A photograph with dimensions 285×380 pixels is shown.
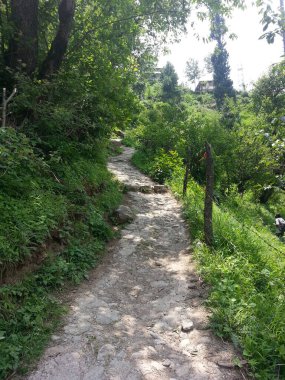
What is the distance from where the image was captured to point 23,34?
6.25 m

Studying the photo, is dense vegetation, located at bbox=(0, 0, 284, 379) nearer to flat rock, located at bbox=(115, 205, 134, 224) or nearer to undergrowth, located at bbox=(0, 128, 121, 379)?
undergrowth, located at bbox=(0, 128, 121, 379)

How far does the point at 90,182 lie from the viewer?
6926mm

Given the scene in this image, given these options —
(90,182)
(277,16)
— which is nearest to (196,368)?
(277,16)

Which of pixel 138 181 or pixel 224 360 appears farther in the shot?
pixel 138 181

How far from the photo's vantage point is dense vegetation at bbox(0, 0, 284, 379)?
3471 mm

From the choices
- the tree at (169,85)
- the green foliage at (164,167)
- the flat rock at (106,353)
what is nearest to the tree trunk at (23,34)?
the flat rock at (106,353)

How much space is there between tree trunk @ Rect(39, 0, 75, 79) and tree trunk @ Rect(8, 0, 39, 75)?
0.36 metres

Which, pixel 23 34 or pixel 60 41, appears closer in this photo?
pixel 23 34

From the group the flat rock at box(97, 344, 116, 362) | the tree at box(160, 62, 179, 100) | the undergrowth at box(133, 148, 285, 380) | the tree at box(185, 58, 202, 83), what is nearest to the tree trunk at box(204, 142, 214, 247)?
the undergrowth at box(133, 148, 285, 380)

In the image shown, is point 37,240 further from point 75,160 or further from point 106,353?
point 75,160

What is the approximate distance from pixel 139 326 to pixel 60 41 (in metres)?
5.84

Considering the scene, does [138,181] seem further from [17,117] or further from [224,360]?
[224,360]

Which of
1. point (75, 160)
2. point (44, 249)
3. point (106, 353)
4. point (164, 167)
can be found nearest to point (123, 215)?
point (75, 160)

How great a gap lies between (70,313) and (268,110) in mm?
19398
